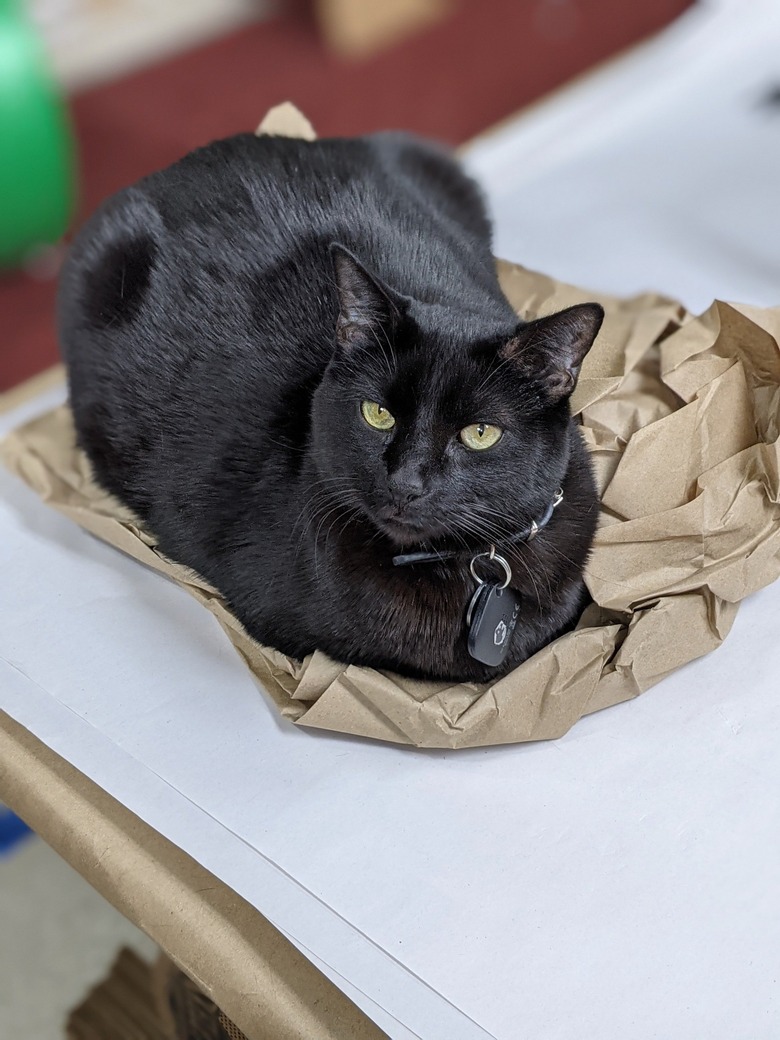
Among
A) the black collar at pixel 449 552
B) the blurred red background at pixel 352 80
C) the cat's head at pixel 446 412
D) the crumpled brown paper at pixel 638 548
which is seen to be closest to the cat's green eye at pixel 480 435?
the cat's head at pixel 446 412

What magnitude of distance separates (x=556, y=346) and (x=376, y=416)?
6.3 inches

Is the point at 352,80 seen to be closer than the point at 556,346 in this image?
No

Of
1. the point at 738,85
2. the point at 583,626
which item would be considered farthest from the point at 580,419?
the point at 738,85

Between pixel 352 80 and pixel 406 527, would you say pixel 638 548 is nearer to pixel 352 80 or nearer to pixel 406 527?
pixel 406 527

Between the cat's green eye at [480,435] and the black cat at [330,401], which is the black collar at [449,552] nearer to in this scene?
the black cat at [330,401]

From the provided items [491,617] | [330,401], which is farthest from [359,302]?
[491,617]

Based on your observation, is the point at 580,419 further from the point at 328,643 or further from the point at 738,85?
the point at 738,85

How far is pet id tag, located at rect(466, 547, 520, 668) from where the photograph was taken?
94 centimetres

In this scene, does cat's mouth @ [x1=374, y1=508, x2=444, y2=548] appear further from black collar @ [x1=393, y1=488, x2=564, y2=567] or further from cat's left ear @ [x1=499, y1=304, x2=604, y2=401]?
cat's left ear @ [x1=499, y1=304, x2=604, y2=401]

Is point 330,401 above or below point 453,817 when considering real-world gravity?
above

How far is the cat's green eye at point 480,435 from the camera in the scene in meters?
0.86

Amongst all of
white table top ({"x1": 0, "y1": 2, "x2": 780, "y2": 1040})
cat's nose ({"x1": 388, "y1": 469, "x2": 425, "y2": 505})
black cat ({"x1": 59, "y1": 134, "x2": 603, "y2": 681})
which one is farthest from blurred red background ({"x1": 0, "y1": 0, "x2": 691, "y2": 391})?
cat's nose ({"x1": 388, "y1": 469, "x2": 425, "y2": 505})

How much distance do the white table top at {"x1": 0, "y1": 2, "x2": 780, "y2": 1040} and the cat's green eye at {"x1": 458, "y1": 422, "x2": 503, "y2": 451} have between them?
0.29 m

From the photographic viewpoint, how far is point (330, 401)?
3.05 ft
